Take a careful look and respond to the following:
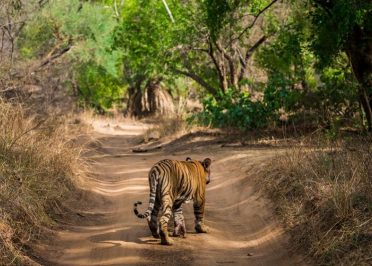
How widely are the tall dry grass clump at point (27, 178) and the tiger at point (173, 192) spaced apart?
5.16 feet

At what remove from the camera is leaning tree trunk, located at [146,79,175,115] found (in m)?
36.3

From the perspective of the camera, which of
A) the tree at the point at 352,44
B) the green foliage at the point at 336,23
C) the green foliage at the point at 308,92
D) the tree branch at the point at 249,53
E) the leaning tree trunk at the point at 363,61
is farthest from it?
the tree branch at the point at 249,53

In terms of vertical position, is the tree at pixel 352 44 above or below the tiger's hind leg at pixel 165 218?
above

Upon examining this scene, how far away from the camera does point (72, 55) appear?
89.6 ft

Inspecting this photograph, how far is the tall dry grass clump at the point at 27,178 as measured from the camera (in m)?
8.04

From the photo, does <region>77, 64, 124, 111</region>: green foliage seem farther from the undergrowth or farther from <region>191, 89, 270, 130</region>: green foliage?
<region>191, 89, 270, 130</region>: green foliage

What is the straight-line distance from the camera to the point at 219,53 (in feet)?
82.3

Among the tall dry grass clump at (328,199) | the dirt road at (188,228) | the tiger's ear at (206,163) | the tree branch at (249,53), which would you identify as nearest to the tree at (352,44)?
the dirt road at (188,228)

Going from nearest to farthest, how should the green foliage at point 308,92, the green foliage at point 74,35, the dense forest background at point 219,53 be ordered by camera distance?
Answer: the dense forest background at point 219,53 < the green foliage at point 308,92 < the green foliage at point 74,35

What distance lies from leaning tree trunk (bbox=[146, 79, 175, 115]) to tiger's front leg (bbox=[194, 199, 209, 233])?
2706 centimetres

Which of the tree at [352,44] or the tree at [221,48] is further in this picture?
the tree at [221,48]

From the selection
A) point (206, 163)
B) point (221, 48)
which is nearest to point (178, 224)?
point (206, 163)

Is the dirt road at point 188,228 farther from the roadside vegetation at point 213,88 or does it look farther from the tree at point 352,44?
the tree at point 352,44

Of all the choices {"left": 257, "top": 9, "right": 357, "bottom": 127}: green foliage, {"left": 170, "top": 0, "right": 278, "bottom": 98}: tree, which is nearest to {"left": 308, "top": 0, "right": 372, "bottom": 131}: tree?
{"left": 257, "top": 9, "right": 357, "bottom": 127}: green foliage
